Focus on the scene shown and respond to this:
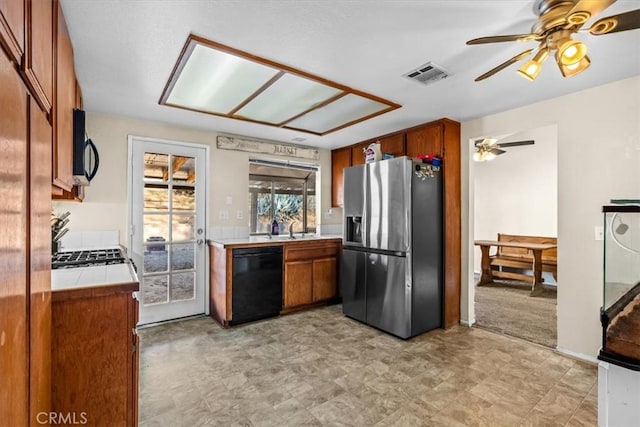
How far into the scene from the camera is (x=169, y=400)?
1977mm

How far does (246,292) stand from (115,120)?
2.26 metres

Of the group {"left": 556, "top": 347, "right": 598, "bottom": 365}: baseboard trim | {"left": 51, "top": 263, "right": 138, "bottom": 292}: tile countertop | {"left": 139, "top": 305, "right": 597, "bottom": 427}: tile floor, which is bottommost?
{"left": 139, "top": 305, "right": 597, "bottom": 427}: tile floor

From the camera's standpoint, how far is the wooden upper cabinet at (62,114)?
1.28 m

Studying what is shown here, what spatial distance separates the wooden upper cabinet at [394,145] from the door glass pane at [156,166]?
2608 millimetres

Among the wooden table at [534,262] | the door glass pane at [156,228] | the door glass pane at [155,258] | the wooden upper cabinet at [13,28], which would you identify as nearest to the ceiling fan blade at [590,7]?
the wooden upper cabinet at [13,28]

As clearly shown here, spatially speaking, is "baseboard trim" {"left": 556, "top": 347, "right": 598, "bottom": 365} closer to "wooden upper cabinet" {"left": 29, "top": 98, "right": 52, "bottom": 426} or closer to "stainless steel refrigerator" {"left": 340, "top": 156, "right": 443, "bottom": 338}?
"stainless steel refrigerator" {"left": 340, "top": 156, "right": 443, "bottom": 338}

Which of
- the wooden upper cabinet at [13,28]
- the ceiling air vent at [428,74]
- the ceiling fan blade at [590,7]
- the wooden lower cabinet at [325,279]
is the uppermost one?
the ceiling air vent at [428,74]

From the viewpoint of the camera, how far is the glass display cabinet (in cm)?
104

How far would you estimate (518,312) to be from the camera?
3.76 metres

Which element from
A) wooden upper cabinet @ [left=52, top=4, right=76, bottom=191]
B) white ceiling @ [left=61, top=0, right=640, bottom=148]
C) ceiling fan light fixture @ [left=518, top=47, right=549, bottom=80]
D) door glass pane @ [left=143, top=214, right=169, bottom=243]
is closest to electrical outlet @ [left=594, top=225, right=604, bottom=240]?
white ceiling @ [left=61, top=0, right=640, bottom=148]

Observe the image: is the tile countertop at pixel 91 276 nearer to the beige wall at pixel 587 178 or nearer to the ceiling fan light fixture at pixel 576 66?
the ceiling fan light fixture at pixel 576 66

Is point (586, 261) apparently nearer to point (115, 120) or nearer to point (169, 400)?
point (169, 400)

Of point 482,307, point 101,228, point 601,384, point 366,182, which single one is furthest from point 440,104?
point 101,228

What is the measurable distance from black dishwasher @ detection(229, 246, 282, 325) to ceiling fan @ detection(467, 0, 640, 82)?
271 centimetres
